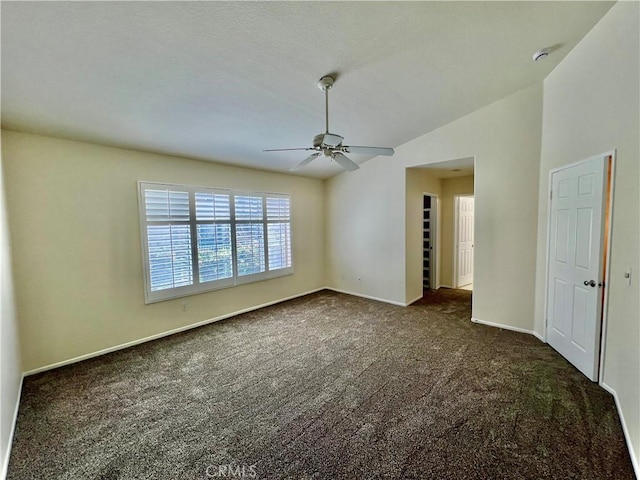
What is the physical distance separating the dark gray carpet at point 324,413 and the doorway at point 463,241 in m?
2.74

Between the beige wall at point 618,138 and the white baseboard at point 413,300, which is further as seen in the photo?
the white baseboard at point 413,300

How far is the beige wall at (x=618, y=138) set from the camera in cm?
205

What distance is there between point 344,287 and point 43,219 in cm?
489

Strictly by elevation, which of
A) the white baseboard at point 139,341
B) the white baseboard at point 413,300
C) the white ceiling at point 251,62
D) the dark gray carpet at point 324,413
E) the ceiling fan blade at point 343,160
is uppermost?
the white ceiling at point 251,62

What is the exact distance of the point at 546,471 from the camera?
5.65 ft

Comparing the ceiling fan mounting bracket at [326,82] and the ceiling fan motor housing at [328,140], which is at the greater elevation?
the ceiling fan mounting bracket at [326,82]

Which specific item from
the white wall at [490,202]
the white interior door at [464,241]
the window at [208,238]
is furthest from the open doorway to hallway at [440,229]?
the window at [208,238]

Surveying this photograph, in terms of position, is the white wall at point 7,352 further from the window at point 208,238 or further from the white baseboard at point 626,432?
the white baseboard at point 626,432

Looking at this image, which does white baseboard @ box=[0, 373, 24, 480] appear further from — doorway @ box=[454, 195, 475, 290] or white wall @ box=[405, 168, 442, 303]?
doorway @ box=[454, 195, 475, 290]

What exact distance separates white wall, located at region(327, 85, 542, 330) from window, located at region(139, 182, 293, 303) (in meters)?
1.95

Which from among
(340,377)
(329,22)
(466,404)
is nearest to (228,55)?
(329,22)

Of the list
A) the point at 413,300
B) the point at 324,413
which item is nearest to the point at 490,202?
the point at 413,300

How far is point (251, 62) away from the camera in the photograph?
227 centimetres

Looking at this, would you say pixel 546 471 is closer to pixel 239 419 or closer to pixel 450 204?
pixel 239 419
